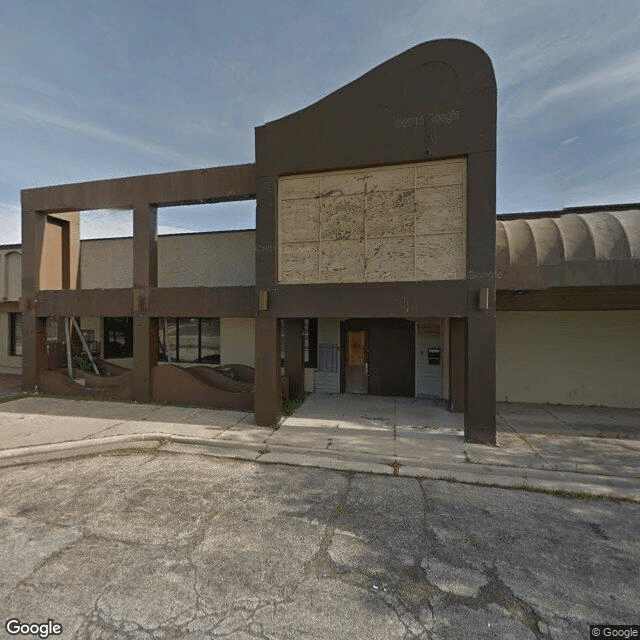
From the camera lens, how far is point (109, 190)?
10555 mm

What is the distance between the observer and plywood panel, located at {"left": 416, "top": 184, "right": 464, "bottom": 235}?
24.1ft

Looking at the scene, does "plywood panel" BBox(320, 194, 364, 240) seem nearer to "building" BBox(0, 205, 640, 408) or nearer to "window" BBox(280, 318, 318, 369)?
"building" BBox(0, 205, 640, 408)

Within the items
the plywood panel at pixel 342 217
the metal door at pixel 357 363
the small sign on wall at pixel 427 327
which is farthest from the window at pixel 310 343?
the plywood panel at pixel 342 217

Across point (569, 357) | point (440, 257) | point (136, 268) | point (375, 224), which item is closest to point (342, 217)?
point (375, 224)

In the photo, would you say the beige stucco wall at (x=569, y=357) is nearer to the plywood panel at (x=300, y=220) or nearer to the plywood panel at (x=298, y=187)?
the plywood panel at (x=300, y=220)

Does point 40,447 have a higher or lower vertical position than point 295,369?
lower

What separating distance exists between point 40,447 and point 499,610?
8202 mm

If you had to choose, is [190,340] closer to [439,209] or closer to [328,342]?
[328,342]

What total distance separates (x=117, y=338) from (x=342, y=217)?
12641mm

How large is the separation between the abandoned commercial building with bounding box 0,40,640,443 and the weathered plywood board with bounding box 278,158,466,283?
0.03m

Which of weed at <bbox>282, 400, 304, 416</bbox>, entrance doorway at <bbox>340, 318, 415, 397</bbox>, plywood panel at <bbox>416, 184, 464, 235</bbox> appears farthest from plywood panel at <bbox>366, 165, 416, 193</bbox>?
weed at <bbox>282, 400, 304, 416</bbox>

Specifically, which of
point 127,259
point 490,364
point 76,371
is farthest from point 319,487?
point 127,259

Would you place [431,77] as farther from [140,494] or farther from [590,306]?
[140,494]

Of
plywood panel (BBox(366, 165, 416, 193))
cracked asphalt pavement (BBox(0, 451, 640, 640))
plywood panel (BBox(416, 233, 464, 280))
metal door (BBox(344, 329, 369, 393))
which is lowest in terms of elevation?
cracked asphalt pavement (BBox(0, 451, 640, 640))
